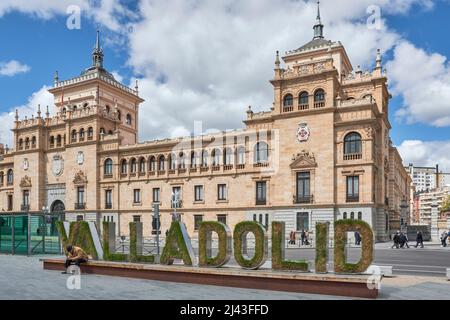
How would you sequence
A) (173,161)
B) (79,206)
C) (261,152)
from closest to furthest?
(261,152), (173,161), (79,206)

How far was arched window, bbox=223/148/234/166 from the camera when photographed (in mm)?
47125

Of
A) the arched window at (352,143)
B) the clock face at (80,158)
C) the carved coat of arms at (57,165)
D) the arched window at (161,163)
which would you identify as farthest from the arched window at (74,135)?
the arched window at (352,143)

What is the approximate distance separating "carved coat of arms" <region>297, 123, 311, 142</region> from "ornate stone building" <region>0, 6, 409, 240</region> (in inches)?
3.7

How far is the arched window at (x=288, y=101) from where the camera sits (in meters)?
43.0

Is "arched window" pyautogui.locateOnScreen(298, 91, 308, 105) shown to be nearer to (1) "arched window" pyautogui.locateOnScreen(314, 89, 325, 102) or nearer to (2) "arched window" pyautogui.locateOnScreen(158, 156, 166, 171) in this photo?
(1) "arched window" pyautogui.locateOnScreen(314, 89, 325, 102)

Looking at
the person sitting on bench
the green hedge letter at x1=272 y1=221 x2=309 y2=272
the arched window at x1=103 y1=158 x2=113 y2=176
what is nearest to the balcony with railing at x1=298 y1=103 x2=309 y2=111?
the arched window at x1=103 y1=158 x2=113 y2=176

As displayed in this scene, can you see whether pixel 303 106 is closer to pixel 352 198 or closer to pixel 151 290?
pixel 352 198

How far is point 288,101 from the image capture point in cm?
4328

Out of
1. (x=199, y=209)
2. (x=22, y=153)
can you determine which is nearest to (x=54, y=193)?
(x=22, y=153)

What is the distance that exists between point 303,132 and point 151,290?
30.9 metres

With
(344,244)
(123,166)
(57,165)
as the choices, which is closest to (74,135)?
(57,165)

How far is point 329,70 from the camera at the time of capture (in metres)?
40.8

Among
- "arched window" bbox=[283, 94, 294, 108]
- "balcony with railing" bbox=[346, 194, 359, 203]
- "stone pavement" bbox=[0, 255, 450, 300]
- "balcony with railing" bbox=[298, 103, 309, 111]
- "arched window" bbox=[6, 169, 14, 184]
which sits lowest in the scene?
"stone pavement" bbox=[0, 255, 450, 300]

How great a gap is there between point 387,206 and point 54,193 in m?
42.3
